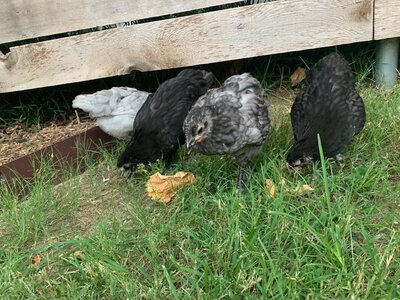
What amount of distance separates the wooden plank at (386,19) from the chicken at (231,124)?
4.17ft

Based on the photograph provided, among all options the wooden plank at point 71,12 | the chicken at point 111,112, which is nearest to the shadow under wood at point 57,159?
the chicken at point 111,112

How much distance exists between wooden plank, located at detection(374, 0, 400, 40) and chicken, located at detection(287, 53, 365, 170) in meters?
0.61

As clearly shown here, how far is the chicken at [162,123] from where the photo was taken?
12.3 ft

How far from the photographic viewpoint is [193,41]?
4180 mm

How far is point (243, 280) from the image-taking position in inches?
93.4

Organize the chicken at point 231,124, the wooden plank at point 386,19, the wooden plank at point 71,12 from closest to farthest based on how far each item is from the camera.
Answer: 1. the chicken at point 231,124
2. the wooden plank at point 386,19
3. the wooden plank at point 71,12

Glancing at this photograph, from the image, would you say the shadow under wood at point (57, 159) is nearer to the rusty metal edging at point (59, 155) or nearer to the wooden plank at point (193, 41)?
the rusty metal edging at point (59, 155)

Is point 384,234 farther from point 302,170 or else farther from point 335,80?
point 335,80

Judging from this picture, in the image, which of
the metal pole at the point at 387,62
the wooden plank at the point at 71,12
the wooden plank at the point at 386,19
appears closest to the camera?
the wooden plank at the point at 386,19

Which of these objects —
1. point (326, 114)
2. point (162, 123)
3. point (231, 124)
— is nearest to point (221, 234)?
point (231, 124)

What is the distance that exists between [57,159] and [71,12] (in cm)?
116

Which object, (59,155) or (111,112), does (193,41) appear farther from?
(59,155)

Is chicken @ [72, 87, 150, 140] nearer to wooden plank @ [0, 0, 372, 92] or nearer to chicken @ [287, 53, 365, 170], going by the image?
wooden plank @ [0, 0, 372, 92]

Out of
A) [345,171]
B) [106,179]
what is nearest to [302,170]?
[345,171]
